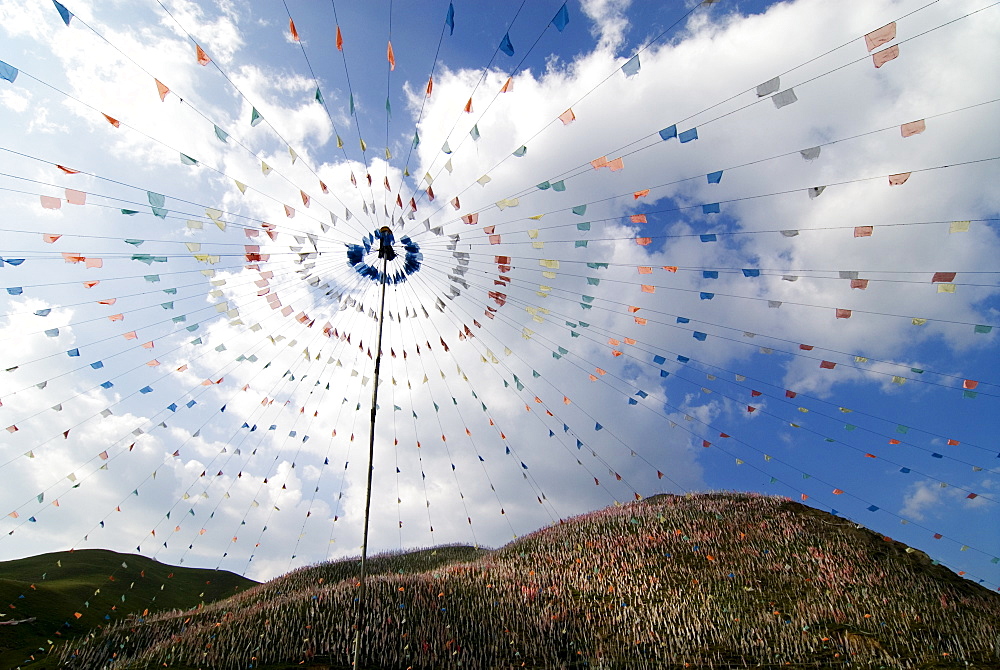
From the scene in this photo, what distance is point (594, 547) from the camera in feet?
→ 88.6

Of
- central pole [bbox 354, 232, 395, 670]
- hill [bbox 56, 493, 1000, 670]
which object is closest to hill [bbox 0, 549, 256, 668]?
hill [bbox 56, 493, 1000, 670]

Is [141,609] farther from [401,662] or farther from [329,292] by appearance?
[329,292]

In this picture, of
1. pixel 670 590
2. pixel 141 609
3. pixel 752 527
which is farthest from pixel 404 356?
pixel 141 609

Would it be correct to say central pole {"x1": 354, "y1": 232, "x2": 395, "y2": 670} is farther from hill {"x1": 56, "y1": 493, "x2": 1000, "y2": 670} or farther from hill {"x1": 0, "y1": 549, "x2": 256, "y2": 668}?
hill {"x1": 0, "y1": 549, "x2": 256, "y2": 668}

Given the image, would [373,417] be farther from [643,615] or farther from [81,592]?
[81,592]

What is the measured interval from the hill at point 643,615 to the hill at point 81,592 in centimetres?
512

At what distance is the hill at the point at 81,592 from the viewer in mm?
21803

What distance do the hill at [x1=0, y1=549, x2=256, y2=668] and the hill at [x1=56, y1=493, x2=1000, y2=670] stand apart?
512cm

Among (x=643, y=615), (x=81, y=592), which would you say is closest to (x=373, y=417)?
(x=643, y=615)

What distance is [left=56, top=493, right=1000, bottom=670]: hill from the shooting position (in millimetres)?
A: 16547

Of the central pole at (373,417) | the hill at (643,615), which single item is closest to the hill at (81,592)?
the hill at (643,615)

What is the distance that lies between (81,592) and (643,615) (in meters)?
33.7

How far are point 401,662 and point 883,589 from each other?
19.8m

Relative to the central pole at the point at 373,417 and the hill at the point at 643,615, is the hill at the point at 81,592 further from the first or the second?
the central pole at the point at 373,417
